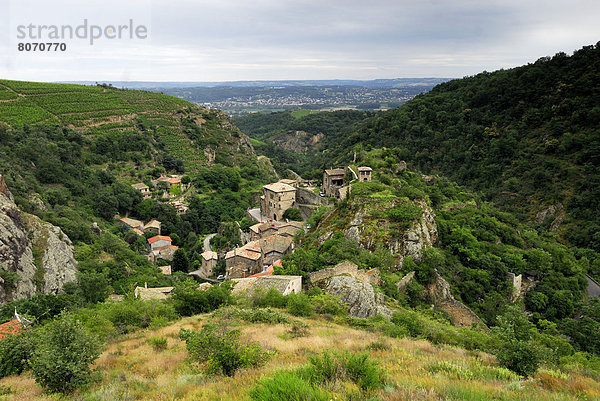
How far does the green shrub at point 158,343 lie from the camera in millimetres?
12875

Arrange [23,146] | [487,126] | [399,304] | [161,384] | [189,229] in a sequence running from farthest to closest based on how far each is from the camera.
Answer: [487,126], [189,229], [23,146], [399,304], [161,384]

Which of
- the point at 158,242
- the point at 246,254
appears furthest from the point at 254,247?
the point at 158,242

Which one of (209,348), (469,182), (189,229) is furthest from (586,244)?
(189,229)

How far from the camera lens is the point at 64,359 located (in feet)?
27.5

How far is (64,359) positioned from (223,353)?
154 inches

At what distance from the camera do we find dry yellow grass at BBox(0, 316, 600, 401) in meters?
6.15

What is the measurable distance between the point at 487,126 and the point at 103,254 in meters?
70.9

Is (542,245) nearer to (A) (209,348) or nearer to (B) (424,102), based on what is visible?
(A) (209,348)

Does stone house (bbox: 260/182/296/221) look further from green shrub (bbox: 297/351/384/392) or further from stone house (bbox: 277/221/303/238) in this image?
green shrub (bbox: 297/351/384/392)

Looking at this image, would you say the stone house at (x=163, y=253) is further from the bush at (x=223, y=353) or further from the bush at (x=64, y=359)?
the bush at (x=223, y=353)

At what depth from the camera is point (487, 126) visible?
69.0 m

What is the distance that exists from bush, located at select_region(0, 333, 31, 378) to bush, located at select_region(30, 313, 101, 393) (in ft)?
9.73

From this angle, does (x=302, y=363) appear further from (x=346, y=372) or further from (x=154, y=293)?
(x=154, y=293)

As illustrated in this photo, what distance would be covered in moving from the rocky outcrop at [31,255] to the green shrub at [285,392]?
24.1 meters
